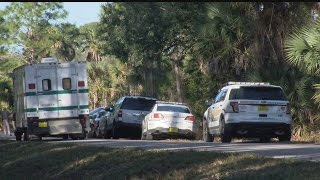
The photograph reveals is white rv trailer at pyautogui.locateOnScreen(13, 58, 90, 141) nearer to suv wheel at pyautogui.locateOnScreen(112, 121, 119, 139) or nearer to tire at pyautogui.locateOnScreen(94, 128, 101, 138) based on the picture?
suv wheel at pyautogui.locateOnScreen(112, 121, 119, 139)

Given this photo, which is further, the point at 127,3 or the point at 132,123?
the point at 127,3

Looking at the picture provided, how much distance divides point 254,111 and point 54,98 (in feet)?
27.8

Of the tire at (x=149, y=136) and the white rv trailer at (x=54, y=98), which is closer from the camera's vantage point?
the white rv trailer at (x=54, y=98)

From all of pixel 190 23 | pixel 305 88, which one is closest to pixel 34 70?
pixel 190 23

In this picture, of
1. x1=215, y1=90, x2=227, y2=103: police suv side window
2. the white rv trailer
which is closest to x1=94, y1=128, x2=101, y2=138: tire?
the white rv trailer

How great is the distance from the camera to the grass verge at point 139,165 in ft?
37.1

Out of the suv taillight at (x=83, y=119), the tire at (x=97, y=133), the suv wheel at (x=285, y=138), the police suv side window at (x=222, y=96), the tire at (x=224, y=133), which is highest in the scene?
the police suv side window at (x=222, y=96)

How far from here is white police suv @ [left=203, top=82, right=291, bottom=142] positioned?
20328 millimetres

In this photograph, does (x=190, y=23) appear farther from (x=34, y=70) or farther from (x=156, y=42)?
(x=34, y=70)

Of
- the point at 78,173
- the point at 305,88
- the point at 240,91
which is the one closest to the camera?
the point at 78,173

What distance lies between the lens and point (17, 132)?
1095 inches

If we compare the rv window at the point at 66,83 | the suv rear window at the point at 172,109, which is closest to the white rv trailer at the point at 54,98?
the rv window at the point at 66,83

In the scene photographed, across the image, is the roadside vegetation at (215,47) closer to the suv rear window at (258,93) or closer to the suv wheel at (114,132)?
the suv rear window at (258,93)

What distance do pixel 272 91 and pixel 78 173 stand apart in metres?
7.88
